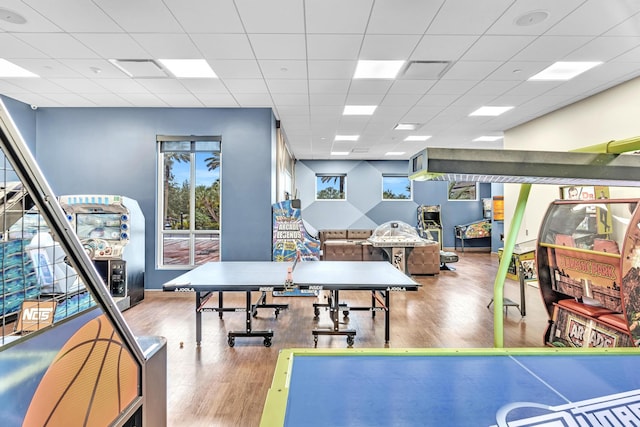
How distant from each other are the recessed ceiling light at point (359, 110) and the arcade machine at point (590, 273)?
3599 mm

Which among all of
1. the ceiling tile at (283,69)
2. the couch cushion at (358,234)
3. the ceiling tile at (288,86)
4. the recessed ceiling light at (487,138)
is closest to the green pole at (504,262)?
the ceiling tile at (283,69)

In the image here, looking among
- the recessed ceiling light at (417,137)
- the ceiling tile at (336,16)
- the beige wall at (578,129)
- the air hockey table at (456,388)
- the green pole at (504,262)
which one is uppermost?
the recessed ceiling light at (417,137)

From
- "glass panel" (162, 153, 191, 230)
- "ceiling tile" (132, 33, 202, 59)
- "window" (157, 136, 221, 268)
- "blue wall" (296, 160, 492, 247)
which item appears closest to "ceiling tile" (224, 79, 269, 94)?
"ceiling tile" (132, 33, 202, 59)

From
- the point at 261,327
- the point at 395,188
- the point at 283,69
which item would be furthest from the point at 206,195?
the point at 395,188

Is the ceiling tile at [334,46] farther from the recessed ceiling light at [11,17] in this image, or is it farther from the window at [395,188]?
the window at [395,188]

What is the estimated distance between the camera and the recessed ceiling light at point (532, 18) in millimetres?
3061

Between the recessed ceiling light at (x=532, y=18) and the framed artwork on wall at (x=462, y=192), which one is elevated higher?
the recessed ceiling light at (x=532, y=18)

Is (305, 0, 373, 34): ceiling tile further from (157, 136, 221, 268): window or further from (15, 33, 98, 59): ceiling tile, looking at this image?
(157, 136, 221, 268): window

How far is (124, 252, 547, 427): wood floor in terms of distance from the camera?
8.24 ft

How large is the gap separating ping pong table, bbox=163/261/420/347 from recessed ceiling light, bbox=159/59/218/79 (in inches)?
99.3

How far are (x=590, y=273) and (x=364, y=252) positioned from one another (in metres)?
6.04

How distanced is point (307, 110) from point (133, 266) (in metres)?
3.92

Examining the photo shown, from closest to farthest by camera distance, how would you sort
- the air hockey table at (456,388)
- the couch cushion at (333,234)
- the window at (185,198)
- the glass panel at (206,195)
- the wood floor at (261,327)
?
the air hockey table at (456,388)
the wood floor at (261,327)
the window at (185,198)
the glass panel at (206,195)
the couch cushion at (333,234)

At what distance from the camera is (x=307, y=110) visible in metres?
6.09
